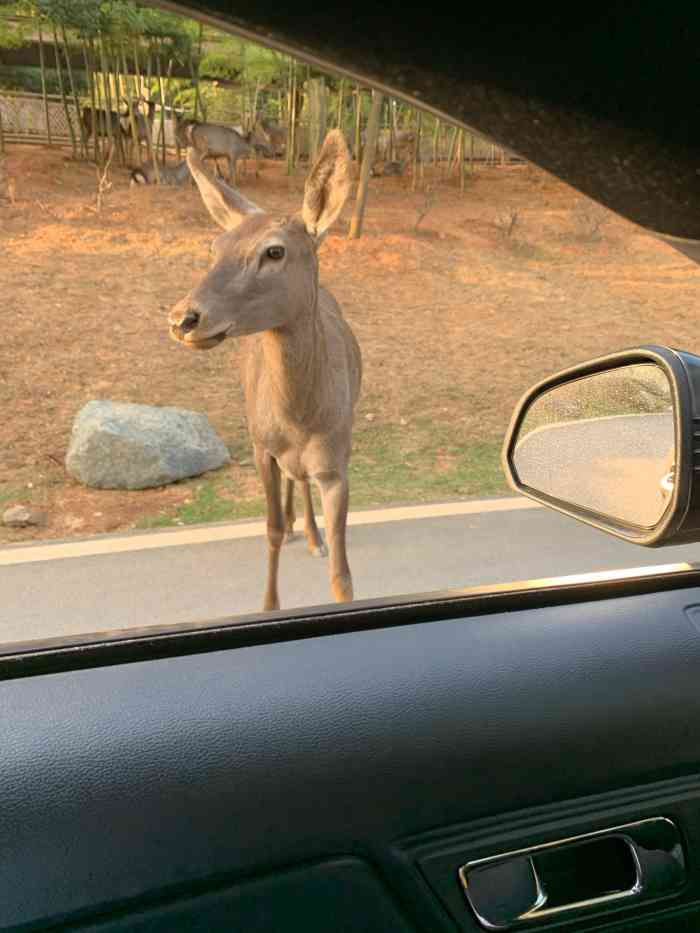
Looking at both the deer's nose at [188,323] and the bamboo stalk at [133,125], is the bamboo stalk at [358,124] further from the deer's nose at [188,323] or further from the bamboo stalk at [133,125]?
the deer's nose at [188,323]

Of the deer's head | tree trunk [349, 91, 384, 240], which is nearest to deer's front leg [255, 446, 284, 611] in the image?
the deer's head

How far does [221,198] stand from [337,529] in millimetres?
1083

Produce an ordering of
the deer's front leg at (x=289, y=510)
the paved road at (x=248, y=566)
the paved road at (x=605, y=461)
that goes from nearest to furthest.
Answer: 1. the paved road at (x=605, y=461)
2. the paved road at (x=248, y=566)
3. the deer's front leg at (x=289, y=510)

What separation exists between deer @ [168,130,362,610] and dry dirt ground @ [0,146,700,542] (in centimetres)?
132

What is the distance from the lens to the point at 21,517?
420cm

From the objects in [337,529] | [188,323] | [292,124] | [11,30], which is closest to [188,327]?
[188,323]

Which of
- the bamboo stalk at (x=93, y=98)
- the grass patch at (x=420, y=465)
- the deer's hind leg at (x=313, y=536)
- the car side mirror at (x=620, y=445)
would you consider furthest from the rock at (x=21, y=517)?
the bamboo stalk at (x=93, y=98)

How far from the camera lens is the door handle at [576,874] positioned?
105 cm

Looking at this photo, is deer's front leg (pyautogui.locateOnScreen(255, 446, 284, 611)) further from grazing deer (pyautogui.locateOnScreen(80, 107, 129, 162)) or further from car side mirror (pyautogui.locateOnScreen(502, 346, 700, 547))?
grazing deer (pyautogui.locateOnScreen(80, 107, 129, 162))

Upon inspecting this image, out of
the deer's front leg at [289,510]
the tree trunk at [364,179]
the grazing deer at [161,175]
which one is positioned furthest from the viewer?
the grazing deer at [161,175]

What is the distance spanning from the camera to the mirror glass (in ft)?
3.78

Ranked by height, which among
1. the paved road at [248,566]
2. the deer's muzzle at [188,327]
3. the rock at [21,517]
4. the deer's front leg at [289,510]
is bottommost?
the rock at [21,517]

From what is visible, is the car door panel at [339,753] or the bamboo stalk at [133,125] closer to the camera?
the car door panel at [339,753]

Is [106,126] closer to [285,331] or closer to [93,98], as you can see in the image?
[93,98]
